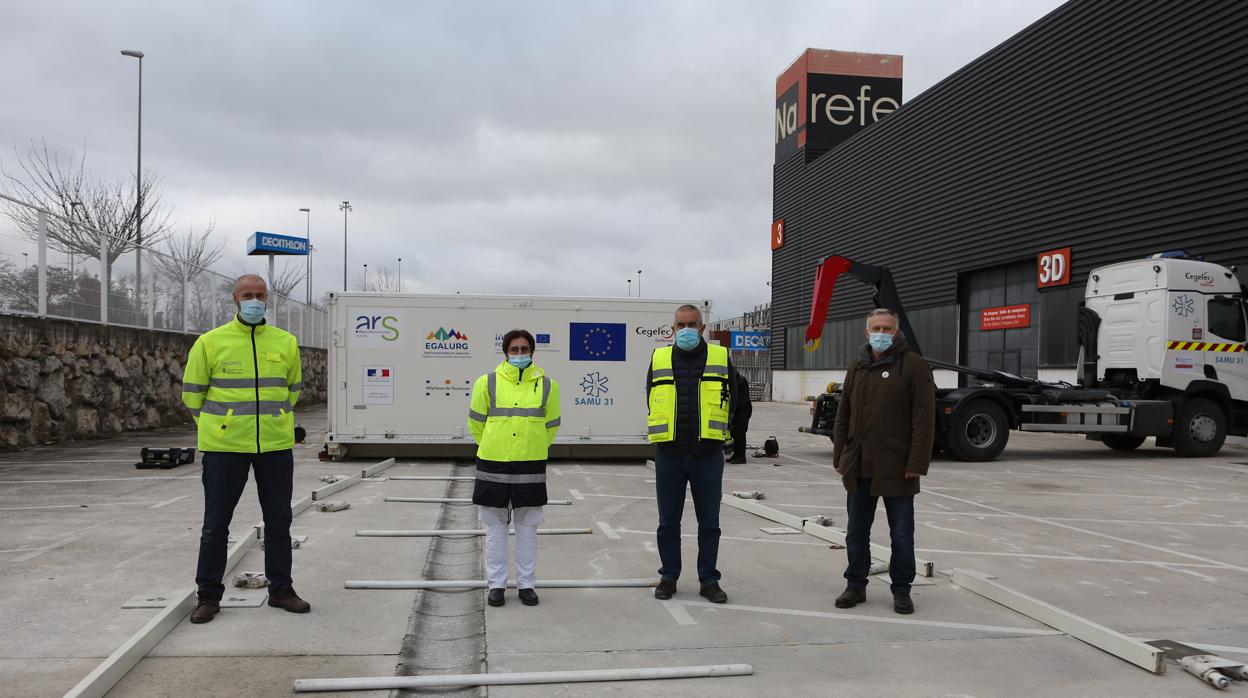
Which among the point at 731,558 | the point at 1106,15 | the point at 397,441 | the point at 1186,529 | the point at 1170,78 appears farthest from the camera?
the point at 1106,15

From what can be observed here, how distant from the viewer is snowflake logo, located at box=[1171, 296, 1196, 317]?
1495 cm

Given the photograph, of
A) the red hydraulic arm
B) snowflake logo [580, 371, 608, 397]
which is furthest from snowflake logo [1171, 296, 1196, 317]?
snowflake logo [580, 371, 608, 397]

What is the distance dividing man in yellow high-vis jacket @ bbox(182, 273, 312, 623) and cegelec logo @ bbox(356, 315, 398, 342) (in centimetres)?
844

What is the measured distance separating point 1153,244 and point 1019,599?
1774 centimetres

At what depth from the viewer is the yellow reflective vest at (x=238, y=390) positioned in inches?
200

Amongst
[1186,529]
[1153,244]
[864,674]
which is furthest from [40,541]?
[1153,244]

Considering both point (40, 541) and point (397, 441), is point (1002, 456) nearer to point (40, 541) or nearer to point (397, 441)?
point (397, 441)

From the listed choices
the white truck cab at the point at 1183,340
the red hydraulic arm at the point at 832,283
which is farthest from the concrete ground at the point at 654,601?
the white truck cab at the point at 1183,340

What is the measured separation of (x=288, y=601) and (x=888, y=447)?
3763 mm

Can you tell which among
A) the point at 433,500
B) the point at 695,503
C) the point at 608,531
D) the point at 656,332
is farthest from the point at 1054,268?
the point at 695,503

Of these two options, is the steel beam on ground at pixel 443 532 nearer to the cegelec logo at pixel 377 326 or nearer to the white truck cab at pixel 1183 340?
the cegelec logo at pixel 377 326

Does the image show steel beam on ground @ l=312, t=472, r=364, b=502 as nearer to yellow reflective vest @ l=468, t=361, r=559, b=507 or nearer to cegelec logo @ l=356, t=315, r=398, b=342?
cegelec logo @ l=356, t=315, r=398, b=342

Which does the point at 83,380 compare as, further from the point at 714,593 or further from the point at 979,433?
the point at 979,433

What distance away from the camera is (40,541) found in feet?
23.1
